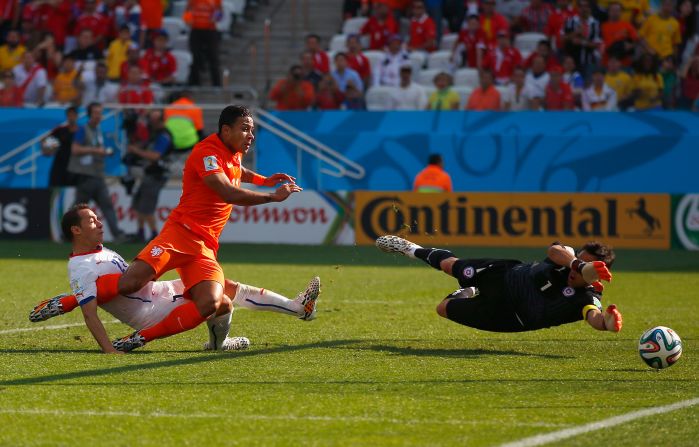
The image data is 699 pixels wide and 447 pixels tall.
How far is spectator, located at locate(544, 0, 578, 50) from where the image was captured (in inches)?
965

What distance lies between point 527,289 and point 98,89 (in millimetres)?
16848

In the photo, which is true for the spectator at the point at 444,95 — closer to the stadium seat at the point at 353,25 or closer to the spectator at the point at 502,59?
the spectator at the point at 502,59

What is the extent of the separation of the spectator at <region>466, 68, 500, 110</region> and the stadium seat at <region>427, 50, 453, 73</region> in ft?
5.92

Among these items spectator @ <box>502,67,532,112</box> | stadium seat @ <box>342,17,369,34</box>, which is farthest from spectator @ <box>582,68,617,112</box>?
stadium seat @ <box>342,17,369,34</box>

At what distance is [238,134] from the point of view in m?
9.84

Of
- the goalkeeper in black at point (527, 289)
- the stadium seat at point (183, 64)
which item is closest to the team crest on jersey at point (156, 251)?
the goalkeeper in black at point (527, 289)

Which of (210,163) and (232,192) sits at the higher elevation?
(210,163)

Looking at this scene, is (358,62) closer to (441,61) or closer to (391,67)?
(391,67)

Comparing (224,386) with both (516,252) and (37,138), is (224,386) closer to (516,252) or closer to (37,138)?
(516,252)

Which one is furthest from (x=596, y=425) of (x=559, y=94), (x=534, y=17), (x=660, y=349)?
(x=534, y=17)

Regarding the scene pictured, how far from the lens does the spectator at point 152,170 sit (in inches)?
874

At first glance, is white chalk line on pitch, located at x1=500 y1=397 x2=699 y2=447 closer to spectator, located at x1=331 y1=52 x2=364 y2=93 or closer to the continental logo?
the continental logo

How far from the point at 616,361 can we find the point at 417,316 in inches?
137

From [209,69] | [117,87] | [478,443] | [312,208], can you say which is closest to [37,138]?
[117,87]
